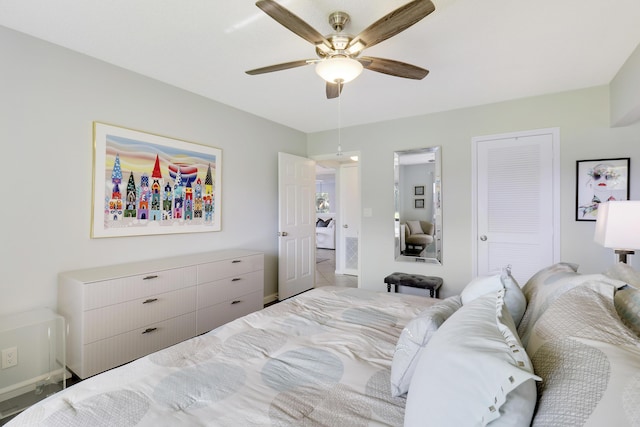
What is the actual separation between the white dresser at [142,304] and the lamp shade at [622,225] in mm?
2919

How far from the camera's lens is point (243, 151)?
3.73 meters

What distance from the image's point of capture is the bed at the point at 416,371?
604mm

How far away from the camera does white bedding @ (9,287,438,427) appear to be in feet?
3.00

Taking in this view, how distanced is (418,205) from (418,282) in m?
1.01

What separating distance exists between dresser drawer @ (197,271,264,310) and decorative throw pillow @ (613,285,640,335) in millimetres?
2712

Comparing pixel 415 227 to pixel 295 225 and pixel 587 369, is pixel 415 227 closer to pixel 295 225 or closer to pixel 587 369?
pixel 295 225

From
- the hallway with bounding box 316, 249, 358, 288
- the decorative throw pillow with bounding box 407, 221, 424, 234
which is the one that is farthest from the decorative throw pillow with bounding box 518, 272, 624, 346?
the hallway with bounding box 316, 249, 358, 288

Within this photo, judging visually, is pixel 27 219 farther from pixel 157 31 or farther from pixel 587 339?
pixel 587 339

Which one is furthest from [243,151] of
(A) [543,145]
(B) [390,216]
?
(A) [543,145]

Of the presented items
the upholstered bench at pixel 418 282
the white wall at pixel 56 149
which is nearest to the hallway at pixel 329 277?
the upholstered bench at pixel 418 282

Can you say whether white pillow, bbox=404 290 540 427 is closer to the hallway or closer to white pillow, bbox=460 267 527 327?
white pillow, bbox=460 267 527 327

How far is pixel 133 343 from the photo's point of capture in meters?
2.29

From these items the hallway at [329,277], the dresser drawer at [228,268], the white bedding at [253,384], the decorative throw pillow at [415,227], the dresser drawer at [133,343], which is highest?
the decorative throw pillow at [415,227]

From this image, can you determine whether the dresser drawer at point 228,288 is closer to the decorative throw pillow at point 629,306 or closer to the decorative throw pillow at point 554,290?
the decorative throw pillow at point 554,290
